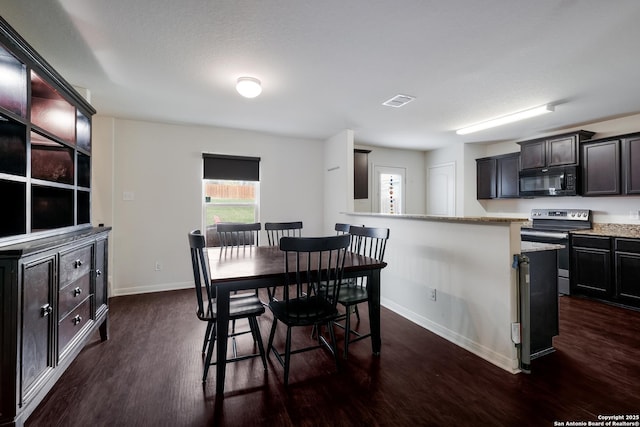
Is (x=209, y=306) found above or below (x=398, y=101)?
below

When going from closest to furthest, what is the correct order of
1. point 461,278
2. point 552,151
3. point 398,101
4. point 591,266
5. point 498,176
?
point 461,278
point 398,101
point 591,266
point 552,151
point 498,176

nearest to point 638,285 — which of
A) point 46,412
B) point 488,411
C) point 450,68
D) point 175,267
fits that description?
point 488,411

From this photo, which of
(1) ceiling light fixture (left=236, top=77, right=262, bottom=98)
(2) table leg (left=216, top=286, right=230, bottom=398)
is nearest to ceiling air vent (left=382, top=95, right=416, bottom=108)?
(1) ceiling light fixture (left=236, top=77, right=262, bottom=98)

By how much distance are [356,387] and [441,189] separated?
5091 millimetres

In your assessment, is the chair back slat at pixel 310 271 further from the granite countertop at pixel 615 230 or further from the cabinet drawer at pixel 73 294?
the granite countertop at pixel 615 230

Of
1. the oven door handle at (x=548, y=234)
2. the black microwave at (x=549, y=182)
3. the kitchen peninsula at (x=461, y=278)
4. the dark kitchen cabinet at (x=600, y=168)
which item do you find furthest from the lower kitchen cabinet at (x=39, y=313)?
the dark kitchen cabinet at (x=600, y=168)

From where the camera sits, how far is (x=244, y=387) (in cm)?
195

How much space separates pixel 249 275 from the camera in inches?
73.6

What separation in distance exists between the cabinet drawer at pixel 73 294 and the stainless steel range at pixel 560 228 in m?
4.72

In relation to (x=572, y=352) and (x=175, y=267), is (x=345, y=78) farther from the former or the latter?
(x=175, y=267)

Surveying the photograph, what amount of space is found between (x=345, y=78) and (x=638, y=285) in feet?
13.5

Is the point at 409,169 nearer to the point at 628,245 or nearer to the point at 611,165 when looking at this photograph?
the point at 611,165

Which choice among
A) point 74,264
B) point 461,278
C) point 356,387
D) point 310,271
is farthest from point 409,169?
point 74,264

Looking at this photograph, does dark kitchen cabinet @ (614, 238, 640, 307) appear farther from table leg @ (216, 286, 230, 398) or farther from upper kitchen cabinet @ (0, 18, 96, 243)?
upper kitchen cabinet @ (0, 18, 96, 243)
